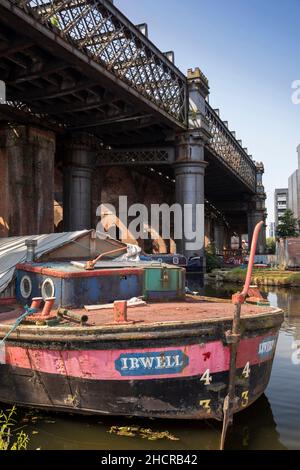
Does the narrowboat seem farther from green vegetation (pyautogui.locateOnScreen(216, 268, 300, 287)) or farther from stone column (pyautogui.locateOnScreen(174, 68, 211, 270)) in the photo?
green vegetation (pyautogui.locateOnScreen(216, 268, 300, 287))

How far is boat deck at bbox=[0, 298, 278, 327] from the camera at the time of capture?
7781 millimetres

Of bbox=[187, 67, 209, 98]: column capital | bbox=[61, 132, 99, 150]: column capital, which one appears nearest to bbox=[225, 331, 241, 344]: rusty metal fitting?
bbox=[61, 132, 99, 150]: column capital

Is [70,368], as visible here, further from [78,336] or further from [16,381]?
[16,381]

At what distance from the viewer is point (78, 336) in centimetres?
738

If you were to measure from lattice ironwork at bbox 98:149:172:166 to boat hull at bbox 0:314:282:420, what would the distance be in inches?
995

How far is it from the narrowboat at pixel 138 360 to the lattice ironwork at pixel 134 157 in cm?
2428

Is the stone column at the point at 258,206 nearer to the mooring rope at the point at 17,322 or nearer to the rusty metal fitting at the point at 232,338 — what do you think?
the rusty metal fitting at the point at 232,338

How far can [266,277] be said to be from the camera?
35.2 m

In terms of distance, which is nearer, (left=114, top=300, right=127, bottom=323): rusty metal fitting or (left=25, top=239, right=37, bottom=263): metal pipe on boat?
(left=114, top=300, right=127, bottom=323): rusty metal fitting

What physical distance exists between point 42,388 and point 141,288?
10.4 feet

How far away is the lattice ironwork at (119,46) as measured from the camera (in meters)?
18.3

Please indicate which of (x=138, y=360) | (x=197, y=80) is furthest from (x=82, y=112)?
(x=138, y=360)

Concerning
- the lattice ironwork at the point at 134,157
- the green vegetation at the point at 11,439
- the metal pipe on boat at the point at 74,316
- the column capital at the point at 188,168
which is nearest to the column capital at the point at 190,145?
the column capital at the point at 188,168

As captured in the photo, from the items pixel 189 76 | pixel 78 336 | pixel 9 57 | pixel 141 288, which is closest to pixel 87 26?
pixel 9 57
